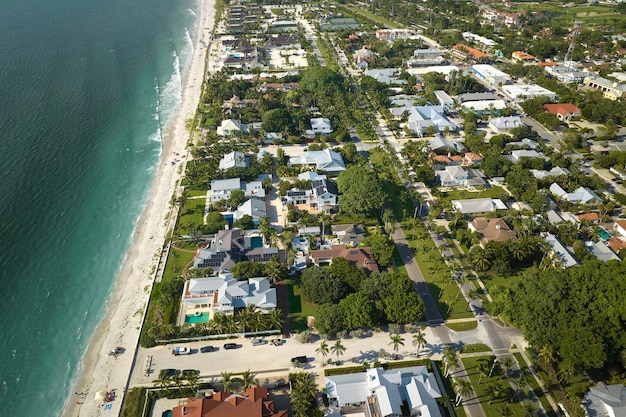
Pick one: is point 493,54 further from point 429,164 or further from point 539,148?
point 429,164

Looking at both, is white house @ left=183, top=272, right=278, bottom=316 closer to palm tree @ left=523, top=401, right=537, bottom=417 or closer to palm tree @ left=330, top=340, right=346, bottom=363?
palm tree @ left=330, top=340, right=346, bottom=363

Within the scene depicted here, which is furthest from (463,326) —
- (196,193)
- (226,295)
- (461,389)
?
(196,193)

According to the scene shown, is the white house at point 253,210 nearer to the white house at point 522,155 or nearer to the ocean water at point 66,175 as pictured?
the ocean water at point 66,175

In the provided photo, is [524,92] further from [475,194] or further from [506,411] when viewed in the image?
[506,411]

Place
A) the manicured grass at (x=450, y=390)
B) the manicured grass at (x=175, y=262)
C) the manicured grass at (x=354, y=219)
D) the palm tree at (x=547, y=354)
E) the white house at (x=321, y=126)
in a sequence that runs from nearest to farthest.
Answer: the manicured grass at (x=450, y=390)
the palm tree at (x=547, y=354)
the manicured grass at (x=175, y=262)
the manicured grass at (x=354, y=219)
the white house at (x=321, y=126)

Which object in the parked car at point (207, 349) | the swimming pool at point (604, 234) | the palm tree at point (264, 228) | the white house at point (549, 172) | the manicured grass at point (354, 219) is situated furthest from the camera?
the white house at point (549, 172)

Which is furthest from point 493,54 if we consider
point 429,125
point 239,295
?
point 239,295

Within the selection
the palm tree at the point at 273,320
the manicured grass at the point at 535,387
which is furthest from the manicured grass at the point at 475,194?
the palm tree at the point at 273,320
